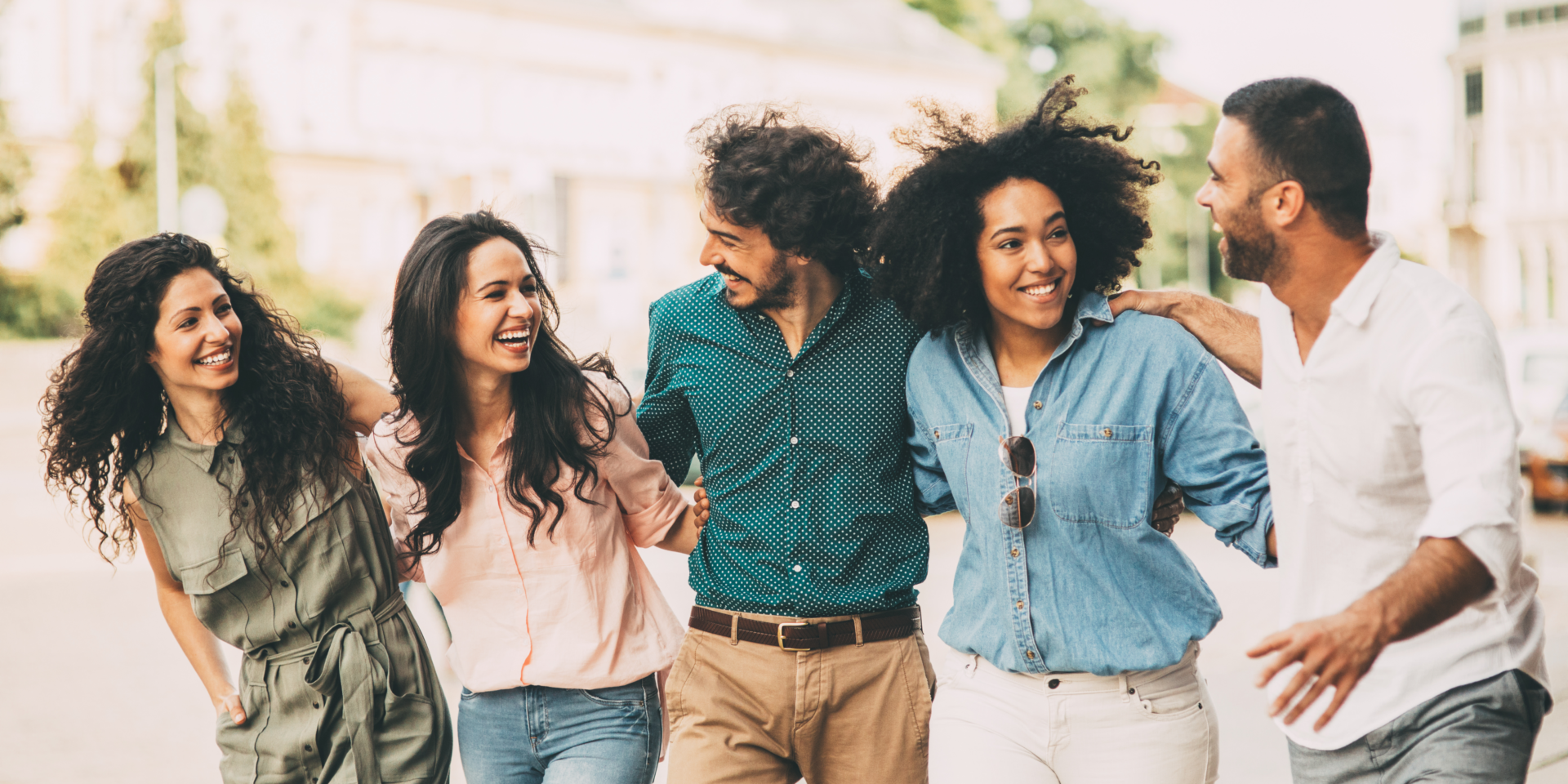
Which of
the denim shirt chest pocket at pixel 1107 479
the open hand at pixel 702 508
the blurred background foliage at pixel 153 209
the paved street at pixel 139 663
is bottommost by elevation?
the paved street at pixel 139 663

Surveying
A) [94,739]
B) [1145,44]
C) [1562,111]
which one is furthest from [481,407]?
[1562,111]

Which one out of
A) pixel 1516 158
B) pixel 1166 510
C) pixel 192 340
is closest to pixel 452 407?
pixel 192 340

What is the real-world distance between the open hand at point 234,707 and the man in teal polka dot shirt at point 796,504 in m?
1.02

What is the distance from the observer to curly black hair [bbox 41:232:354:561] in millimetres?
3270

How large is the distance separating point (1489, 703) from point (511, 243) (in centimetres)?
239

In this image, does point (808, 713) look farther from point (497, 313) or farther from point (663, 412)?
point (497, 313)

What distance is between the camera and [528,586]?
337 cm

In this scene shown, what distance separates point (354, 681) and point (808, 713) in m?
1.07

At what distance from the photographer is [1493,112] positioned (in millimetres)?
80938

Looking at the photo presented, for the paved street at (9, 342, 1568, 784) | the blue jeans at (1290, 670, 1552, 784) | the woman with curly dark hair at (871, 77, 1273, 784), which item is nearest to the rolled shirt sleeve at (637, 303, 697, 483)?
the woman with curly dark hair at (871, 77, 1273, 784)

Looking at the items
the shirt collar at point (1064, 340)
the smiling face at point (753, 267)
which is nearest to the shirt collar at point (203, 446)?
the smiling face at point (753, 267)

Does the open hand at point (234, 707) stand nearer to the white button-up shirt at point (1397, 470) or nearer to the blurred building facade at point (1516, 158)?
the white button-up shirt at point (1397, 470)

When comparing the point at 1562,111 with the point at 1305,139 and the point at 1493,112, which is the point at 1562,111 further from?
the point at 1305,139

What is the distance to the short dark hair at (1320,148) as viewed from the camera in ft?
8.42
